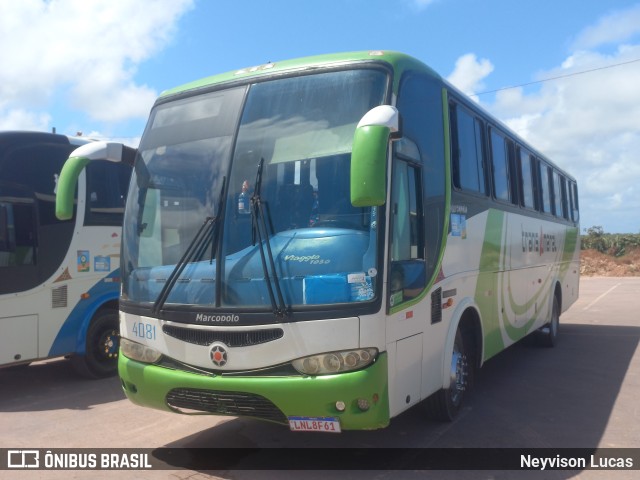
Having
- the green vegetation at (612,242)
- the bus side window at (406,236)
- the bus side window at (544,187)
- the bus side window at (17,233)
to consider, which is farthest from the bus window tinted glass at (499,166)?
the green vegetation at (612,242)

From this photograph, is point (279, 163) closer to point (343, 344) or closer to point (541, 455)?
point (343, 344)

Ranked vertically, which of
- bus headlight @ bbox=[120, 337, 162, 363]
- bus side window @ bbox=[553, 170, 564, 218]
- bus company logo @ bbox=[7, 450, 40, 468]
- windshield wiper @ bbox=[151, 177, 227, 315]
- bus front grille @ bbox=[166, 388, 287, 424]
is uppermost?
bus side window @ bbox=[553, 170, 564, 218]

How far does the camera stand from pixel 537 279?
34.7 ft

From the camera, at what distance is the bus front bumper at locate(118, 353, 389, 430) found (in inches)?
185

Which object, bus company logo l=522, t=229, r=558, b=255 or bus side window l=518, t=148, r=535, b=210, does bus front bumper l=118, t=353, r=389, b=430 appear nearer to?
bus company logo l=522, t=229, r=558, b=255

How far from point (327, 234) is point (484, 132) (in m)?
3.94

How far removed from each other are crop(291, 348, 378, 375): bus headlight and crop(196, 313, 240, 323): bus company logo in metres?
0.65

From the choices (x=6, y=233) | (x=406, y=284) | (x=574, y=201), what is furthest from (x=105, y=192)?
(x=574, y=201)

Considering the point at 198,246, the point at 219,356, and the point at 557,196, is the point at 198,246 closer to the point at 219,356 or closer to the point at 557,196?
the point at 219,356

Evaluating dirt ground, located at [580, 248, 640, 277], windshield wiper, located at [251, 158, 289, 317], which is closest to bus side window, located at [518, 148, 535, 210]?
windshield wiper, located at [251, 158, 289, 317]

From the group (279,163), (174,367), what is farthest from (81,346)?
(279,163)

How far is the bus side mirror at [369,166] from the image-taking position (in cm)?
427

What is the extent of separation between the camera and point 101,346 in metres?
9.20

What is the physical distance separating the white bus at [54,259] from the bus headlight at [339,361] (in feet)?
13.6
